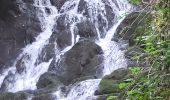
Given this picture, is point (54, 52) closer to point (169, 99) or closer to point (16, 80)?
point (16, 80)

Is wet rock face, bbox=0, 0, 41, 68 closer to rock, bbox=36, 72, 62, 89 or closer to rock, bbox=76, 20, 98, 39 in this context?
rock, bbox=76, 20, 98, 39

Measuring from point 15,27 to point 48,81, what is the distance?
6.17 m

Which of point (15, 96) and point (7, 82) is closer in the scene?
point (15, 96)

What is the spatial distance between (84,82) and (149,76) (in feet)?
31.7

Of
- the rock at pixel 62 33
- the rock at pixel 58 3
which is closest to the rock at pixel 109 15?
the rock at pixel 62 33

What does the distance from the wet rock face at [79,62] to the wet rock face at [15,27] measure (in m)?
3.33

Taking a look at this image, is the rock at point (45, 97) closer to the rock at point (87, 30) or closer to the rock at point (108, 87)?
the rock at point (108, 87)

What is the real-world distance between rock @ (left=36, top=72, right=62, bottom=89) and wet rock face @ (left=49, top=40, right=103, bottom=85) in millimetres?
394

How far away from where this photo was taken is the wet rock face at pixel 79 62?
1416cm

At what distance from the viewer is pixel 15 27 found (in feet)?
61.3

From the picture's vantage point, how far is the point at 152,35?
2477 mm

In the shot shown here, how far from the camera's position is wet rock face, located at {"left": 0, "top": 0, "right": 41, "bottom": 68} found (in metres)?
17.9

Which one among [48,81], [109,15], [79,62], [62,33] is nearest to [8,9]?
[62,33]

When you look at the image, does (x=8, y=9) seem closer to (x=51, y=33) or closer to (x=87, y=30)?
(x=51, y=33)
